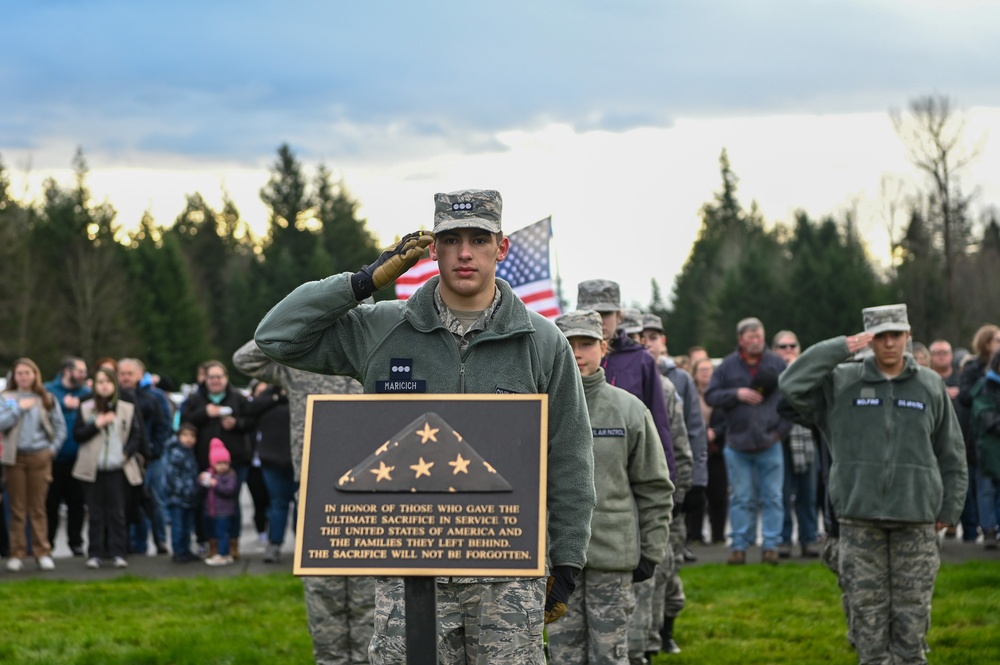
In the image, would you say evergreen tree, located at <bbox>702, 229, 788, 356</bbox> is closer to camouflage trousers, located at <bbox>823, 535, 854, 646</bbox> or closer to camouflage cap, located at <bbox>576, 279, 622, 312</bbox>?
camouflage trousers, located at <bbox>823, 535, 854, 646</bbox>

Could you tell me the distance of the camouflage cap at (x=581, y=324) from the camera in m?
8.00

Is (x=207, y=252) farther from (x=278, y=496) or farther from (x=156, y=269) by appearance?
(x=278, y=496)

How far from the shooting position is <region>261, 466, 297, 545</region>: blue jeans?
14594 millimetres

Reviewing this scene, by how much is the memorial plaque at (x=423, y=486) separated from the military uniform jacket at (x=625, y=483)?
3.56 metres

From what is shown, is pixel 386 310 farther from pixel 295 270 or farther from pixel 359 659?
pixel 295 270

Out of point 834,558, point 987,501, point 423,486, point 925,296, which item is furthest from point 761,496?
point 925,296

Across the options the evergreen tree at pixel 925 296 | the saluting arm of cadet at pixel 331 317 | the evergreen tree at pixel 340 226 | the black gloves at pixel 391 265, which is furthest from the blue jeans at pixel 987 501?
the evergreen tree at pixel 340 226

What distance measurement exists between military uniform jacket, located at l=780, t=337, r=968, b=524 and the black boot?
174cm

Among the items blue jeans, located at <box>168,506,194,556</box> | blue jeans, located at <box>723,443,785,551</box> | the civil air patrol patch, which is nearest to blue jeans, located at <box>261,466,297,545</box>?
blue jeans, located at <box>168,506,194,556</box>

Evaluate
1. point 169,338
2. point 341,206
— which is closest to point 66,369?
point 169,338

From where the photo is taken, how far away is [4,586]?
13039 mm

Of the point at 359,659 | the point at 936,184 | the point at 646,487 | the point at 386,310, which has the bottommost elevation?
the point at 359,659

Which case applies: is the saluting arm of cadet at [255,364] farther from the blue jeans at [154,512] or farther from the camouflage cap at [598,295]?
the blue jeans at [154,512]

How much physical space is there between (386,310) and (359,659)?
3.93 m
